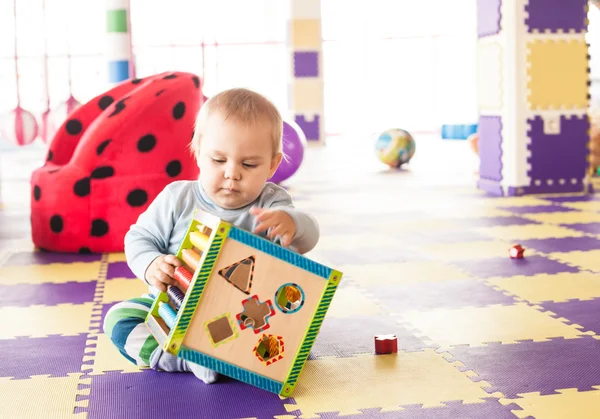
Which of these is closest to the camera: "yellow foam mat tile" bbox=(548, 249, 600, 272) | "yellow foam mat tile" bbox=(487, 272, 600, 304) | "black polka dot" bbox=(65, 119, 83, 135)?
"yellow foam mat tile" bbox=(487, 272, 600, 304)

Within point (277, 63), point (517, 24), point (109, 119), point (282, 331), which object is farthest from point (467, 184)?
point (277, 63)

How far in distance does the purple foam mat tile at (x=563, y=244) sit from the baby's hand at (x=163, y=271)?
2077 mm

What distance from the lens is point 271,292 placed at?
1729 mm

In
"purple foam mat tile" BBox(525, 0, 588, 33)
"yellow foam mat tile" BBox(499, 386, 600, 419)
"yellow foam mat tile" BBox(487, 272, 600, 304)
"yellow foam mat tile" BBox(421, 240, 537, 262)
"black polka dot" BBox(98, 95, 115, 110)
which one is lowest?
"yellow foam mat tile" BBox(499, 386, 600, 419)

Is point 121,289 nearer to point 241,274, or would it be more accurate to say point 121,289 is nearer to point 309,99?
point 241,274

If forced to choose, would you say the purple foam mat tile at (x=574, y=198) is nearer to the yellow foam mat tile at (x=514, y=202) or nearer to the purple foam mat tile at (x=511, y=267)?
the yellow foam mat tile at (x=514, y=202)

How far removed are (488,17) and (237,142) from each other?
4108 mm

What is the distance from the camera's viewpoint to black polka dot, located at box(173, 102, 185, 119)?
370 centimetres

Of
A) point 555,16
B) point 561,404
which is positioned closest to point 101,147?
point 561,404

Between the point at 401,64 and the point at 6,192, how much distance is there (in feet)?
29.6

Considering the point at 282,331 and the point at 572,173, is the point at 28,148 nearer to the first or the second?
the point at 572,173

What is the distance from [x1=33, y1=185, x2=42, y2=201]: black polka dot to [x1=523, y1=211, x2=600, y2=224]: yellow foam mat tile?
8.31 ft

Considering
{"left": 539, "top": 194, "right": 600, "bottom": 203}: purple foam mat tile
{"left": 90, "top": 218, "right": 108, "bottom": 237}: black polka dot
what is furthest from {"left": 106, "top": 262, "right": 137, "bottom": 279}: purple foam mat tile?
{"left": 539, "top": 194, "right": 600, "bottom": 203}: purple foam mat tile

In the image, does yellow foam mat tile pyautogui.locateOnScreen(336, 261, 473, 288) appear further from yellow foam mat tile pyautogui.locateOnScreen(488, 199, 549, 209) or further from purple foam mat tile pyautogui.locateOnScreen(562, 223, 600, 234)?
yellow foam mat tile pyautogui.locateOnScreen(488, 199, 549, 209)
